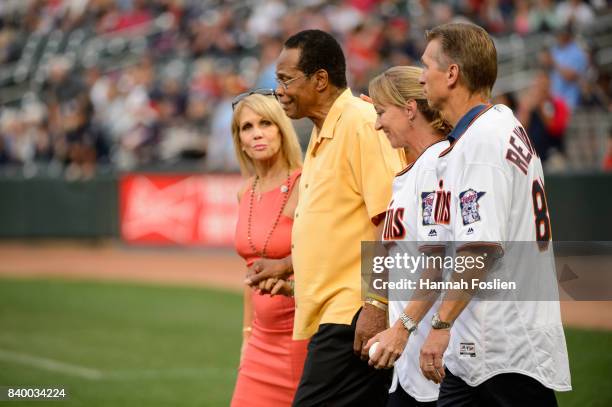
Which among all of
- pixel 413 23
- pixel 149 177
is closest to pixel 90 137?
pixel 149 177

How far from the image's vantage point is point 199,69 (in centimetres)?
2169

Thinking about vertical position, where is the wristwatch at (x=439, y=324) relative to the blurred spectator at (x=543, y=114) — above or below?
below

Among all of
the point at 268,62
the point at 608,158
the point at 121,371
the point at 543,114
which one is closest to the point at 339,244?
the point at 121,371

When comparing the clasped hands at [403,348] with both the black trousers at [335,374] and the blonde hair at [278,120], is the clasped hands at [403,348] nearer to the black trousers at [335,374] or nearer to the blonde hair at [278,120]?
the black trousers at [335,374]

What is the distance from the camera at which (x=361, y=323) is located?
424cm

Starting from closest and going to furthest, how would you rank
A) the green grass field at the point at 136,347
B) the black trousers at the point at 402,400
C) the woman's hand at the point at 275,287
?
the black trousers at the point at 402,400 → the woman's hand at the point at 275,287 → the green grass field at the point at 136,347

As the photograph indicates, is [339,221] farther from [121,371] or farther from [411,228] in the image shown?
[121,371]

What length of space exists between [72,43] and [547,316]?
24616 millimetres

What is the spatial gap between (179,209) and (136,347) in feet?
27.6

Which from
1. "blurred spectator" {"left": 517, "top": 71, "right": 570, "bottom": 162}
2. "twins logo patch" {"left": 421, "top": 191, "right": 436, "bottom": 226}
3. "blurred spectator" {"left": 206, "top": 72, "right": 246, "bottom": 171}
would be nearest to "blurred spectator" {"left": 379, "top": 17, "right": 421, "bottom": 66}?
"blurred spectator" {"left": 206, "top": 72, "right": 246, "bottom": 171}

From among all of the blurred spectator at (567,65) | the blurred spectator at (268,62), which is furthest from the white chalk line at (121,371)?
the blurred spectator at (268,62)

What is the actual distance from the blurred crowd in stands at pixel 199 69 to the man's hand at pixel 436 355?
35.5 feet

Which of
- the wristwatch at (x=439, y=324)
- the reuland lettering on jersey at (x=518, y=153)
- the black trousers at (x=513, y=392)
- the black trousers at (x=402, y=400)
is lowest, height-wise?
the black trousers at (x=402, y=400)

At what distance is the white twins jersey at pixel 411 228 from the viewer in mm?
3957
